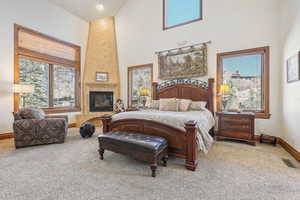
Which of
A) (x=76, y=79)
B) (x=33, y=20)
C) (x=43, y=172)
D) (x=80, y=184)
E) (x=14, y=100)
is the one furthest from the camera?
(x=76, y=79)

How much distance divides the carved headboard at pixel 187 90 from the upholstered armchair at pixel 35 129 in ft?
9.92

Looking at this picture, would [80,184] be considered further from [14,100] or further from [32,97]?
[32,97]

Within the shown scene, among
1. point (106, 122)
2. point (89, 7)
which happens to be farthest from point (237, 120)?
point (89, 7)

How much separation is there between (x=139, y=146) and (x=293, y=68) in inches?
130

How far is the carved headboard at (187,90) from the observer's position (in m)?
4.17

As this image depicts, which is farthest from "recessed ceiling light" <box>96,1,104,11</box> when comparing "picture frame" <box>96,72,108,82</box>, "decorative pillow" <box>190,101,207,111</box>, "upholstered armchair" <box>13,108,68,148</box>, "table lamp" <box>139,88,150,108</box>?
"decorative pillow" <box>190,101,207,111</box>

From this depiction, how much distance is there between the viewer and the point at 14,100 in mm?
4031

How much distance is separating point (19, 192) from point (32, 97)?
Answer: 390cm

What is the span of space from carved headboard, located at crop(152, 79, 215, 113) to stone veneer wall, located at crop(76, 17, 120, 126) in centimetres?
202

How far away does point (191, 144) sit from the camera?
2.17 m

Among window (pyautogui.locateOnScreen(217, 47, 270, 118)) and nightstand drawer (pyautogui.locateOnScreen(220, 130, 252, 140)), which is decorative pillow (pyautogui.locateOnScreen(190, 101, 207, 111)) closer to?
window (pyautogui.locateOnScreen(217, 47, 270, 118))

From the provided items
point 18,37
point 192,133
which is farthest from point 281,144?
point 18,37

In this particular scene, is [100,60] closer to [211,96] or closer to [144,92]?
[144,92]

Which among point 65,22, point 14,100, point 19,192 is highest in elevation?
point 65,22
